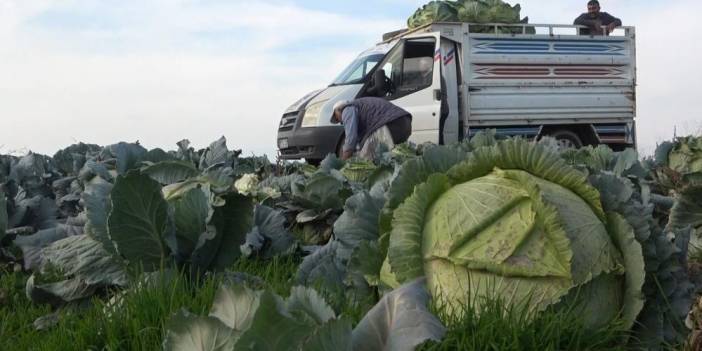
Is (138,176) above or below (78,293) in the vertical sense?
above

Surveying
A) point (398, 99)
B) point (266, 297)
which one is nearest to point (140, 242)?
point (266, 297)

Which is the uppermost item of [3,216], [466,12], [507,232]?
[466,12]

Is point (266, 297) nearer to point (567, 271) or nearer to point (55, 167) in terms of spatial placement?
point (567, 271)

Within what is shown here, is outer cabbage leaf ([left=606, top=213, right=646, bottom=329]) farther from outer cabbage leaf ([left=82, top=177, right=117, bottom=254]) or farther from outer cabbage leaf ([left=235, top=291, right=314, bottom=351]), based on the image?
outer cabbage leaf ([left=82, top=177, right=117, bottom=254])

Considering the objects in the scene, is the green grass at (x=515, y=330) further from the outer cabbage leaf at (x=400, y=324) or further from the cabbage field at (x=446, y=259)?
the outer cabbage leaf at (x=400, y=324)

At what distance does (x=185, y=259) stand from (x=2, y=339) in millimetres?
665

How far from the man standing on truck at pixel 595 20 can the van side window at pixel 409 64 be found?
4.54 metres

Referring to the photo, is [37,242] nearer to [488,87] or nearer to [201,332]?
[201,332]

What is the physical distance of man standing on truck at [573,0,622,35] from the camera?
17984 millimetres

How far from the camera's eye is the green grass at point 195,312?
2.09 meters

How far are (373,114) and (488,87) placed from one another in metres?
5.53

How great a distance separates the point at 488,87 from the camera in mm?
16266

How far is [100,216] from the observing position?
271cm

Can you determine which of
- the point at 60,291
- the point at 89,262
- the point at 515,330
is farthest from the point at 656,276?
the point at 60,291
